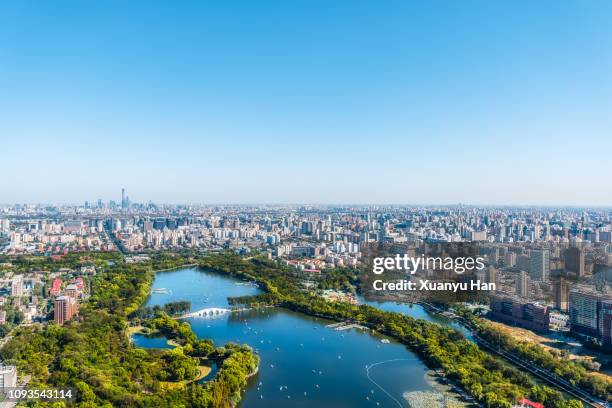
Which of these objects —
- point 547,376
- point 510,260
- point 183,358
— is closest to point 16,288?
point 183,358

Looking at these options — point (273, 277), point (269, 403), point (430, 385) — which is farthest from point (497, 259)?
point (269, 403)

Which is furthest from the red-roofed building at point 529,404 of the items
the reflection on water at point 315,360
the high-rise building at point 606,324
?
the high-rise building at point 606,324

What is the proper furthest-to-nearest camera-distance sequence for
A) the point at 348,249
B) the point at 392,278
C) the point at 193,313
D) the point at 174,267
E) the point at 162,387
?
the point at 348,249
the point at 174,267
the point at 193,313
the point at 392,278
the point at 162,387

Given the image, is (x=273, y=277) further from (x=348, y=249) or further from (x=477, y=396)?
(x=477, y=396)

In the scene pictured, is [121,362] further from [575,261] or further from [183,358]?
[575,261]

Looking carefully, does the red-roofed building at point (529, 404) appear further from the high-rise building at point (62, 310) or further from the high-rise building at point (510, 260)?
the high-rise building at point (510, 260)
